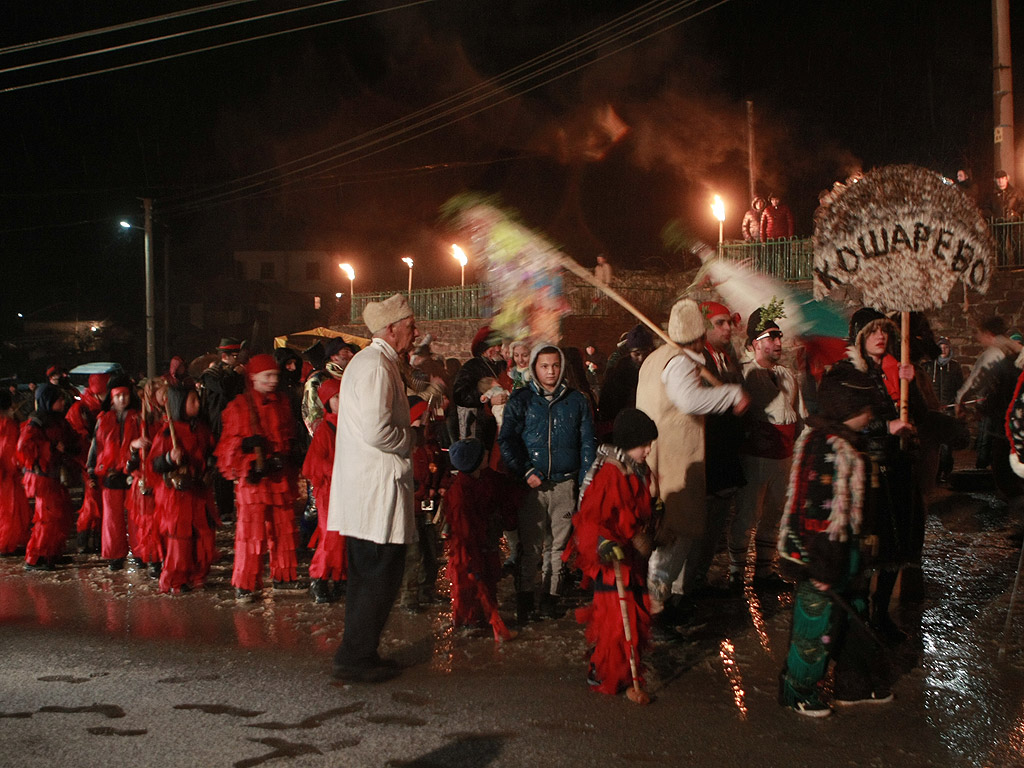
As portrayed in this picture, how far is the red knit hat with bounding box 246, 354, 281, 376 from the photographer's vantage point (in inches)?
269

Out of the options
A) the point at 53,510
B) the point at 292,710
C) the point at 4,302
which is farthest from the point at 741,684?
the point at 4,302

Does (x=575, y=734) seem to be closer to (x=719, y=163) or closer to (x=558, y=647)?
(x=558, y=647)

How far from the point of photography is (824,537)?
4156 mm

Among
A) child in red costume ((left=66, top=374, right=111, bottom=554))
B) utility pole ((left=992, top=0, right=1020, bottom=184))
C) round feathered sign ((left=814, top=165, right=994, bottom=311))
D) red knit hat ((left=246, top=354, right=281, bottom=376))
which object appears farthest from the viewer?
utility pole ((left=992, top=0, right=1020, bottom=184))

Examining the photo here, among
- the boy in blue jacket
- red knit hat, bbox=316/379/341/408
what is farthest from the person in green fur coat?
red knit hat, bbox=316/379/341/408

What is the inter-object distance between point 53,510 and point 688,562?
6070 millimetres

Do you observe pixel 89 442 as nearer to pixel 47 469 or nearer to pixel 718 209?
pixel 47 469

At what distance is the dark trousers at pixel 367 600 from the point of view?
4.98 meters

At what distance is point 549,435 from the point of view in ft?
19.6

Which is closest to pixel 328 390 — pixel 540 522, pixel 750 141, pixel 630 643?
pixel 540 522

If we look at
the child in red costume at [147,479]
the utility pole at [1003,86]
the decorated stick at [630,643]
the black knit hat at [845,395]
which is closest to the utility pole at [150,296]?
the child in red costume at [147,479]

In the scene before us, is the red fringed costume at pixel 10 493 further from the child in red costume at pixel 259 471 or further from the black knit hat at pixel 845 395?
the black knit hat at pixel 845 395

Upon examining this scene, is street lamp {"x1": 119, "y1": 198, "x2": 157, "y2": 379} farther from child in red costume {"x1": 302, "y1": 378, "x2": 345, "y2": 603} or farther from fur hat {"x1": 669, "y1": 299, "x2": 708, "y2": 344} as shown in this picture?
fur hat {"x1": 669, "y1": 299, "x2": 708, "y2": 344}

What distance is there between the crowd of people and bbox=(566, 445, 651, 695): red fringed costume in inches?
0.5
